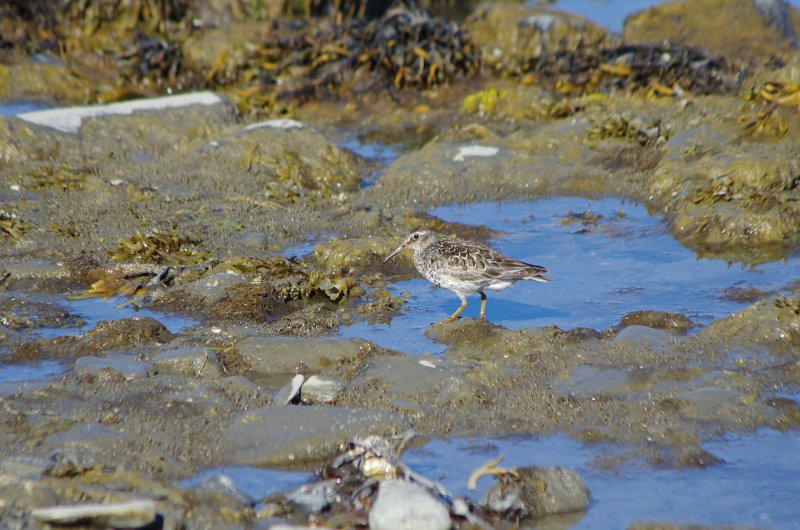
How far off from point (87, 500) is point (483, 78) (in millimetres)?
11347

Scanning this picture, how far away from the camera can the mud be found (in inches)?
213

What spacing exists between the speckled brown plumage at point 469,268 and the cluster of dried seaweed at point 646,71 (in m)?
6.03

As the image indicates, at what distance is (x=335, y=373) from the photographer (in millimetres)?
6445

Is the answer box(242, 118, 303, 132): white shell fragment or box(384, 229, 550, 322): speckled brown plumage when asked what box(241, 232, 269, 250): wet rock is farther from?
box(242, 118, 303, 132): white shell fragment

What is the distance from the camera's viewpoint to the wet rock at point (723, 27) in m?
15.0

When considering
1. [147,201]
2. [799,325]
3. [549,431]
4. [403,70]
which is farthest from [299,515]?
[403,70]

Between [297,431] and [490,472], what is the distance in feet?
3.81

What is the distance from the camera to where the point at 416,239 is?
8430 millimetres

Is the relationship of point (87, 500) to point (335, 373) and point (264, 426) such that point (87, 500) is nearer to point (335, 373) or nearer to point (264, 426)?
point (264, 426)

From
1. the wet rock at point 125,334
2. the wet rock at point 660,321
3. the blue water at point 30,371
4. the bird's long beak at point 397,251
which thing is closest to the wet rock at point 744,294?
the wet rock at point 660,321

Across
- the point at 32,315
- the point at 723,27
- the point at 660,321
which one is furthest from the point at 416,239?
the point at 723,27

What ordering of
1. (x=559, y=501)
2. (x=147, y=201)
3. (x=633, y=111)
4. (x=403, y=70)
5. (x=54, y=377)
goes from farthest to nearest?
1. (x=403, y=70)
2. (x=633, y=111)
3. (x=147, y=201)
4. (x=54, y=377)
5. (x=559, y=501)

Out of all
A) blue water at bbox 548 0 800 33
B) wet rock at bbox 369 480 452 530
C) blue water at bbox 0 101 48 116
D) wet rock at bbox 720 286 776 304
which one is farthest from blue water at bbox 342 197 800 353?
blue water at bbox 548 0 800 33

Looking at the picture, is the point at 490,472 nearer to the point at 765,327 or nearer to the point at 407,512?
the point at 407,512
